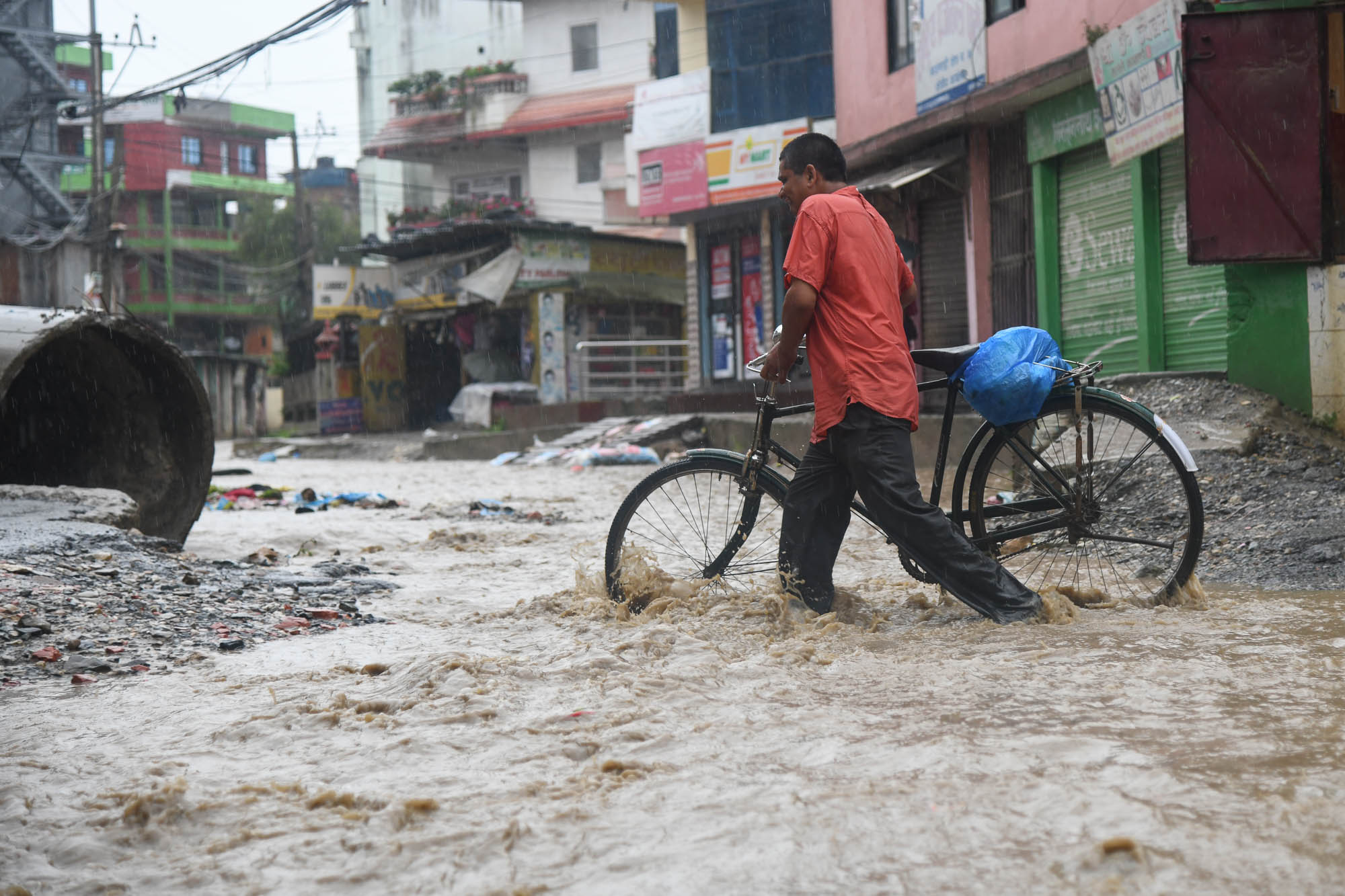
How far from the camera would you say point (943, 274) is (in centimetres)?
1523

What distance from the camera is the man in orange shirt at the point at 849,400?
3.88 metres

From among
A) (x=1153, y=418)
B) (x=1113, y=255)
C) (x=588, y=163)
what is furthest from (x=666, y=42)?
(x=1153, y=418)

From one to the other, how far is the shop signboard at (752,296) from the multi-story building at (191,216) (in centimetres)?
2484

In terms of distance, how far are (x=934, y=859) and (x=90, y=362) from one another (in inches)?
290

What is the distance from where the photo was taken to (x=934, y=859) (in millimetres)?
2023

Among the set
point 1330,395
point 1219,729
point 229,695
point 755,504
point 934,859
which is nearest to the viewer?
point 934,859

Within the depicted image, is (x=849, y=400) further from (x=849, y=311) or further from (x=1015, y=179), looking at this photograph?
(x=1015, y=179)

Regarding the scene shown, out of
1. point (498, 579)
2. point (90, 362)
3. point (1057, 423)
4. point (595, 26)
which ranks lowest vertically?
point (498, 579)

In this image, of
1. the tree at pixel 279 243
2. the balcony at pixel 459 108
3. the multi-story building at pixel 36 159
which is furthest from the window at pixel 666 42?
the tree at pixel 279 243

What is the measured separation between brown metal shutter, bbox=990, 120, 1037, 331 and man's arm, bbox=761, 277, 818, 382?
9.35 metres

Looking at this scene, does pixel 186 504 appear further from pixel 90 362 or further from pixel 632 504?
pixel 632 504

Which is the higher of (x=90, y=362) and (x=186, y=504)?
Answer: (x=90, y=362)

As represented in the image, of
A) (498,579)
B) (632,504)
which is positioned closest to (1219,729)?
(632,504)

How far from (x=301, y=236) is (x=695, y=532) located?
113 ft
